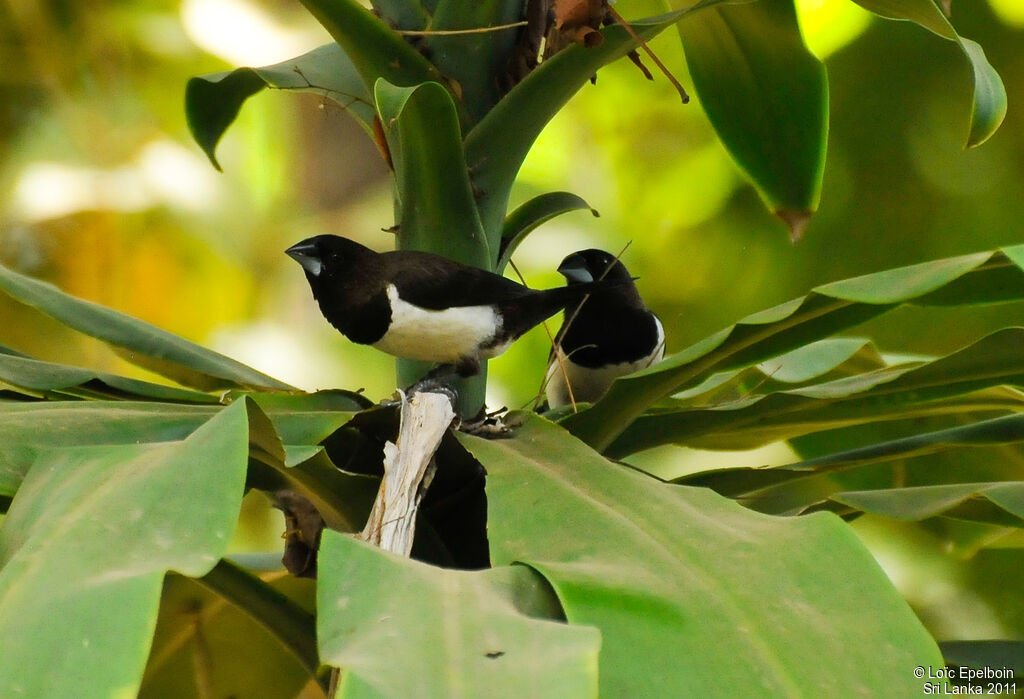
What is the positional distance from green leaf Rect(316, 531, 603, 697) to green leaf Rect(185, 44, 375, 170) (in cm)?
52

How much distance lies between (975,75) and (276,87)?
54 centimetres

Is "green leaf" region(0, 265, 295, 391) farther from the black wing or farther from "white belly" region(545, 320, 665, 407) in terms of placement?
"white belly" region(545, 320, 665, 407)

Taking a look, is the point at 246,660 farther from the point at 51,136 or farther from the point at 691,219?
the point at 51,136

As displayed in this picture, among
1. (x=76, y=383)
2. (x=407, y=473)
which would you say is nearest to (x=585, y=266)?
(x=76, y=383)

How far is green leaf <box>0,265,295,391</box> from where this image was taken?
2.71 ft

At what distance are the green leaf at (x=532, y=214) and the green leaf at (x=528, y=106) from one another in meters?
0.06

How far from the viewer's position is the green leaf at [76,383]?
0.73 m

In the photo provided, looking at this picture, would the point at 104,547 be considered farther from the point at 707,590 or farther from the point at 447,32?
the point at 447,32

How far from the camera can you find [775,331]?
2.35 feet

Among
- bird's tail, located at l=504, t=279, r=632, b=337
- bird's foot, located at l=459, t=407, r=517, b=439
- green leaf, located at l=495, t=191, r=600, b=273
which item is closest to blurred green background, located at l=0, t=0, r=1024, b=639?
bird's tail, located at l=504, t=279, r=632, b=337

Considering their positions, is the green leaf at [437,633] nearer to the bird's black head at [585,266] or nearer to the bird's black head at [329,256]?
the bird's black head at [329,256]

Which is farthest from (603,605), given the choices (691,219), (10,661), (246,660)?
(691,219)

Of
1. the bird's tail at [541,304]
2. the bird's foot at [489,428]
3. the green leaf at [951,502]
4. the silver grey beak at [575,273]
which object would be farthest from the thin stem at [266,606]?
the silver grey beak at [575,273]

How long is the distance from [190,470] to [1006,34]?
182 cm
